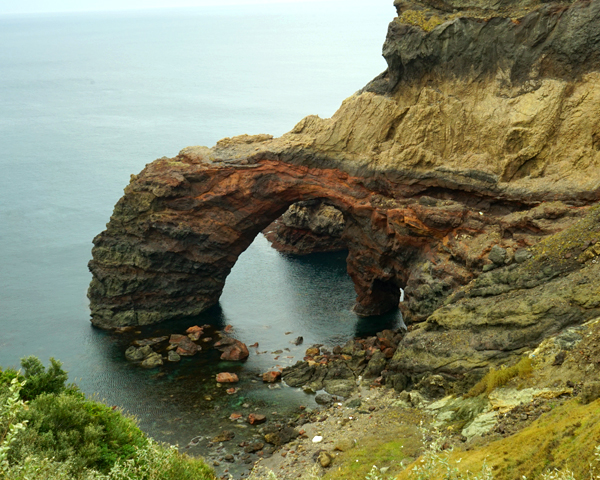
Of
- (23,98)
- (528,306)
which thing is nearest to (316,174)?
(528,306)

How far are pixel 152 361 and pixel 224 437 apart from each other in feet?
54.1

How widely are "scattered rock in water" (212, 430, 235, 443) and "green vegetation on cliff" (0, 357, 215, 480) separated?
12.2m

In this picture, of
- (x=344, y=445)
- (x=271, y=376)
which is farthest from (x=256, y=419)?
(x=344, y=445)

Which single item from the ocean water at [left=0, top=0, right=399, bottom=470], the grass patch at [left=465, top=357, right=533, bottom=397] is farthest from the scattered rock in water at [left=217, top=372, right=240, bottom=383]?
the grass patch at [left=465, top=357, right=533, bottom=397]

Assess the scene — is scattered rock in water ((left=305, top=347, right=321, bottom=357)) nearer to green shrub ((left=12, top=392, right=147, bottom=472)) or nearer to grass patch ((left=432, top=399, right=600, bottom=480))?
green shrub ((left=12, top=392, right=147, bottom=472))

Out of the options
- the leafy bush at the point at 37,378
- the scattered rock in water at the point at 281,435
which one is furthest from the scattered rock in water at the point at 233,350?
the leafy bush at the point at 37,378

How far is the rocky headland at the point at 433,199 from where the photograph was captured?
1818 inches

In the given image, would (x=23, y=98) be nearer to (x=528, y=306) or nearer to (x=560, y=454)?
(x=528, y=306)

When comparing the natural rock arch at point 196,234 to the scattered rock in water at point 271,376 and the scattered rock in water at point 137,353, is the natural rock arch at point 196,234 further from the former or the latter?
the scattered rock in water at point 271,376

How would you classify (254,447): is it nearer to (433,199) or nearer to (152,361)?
(152,361)

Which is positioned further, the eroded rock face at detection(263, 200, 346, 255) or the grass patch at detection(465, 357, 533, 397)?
the eroded rock face at detection(263, 200, 346, 255)

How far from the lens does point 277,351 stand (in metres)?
64.1

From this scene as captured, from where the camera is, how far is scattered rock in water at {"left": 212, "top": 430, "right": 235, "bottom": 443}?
160ft

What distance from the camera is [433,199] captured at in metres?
58.0
